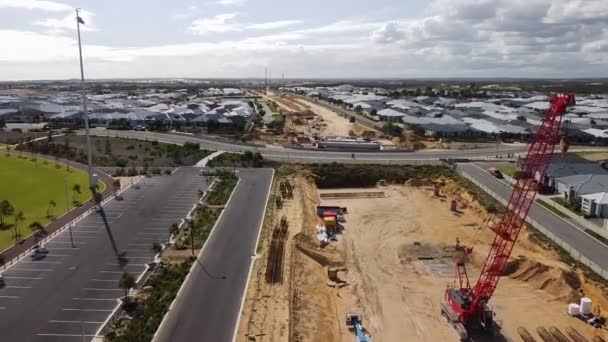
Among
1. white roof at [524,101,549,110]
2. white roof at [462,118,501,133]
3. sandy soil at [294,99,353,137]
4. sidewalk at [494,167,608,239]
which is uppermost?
white roof at [524,101,549,110]

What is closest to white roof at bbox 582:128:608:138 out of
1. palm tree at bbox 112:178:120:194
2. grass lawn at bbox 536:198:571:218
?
grass lawn at bbox 536:198:571:218

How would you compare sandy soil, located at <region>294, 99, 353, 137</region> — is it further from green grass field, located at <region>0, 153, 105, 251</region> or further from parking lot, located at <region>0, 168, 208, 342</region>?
parking lot, located at <region>0, 168, 208, 342</region>

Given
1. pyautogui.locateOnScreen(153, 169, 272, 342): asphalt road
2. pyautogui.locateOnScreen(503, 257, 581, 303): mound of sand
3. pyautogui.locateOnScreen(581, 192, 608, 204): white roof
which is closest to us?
pyautogui.locateOnScreen(153, 169, 272, 342): asphalt road

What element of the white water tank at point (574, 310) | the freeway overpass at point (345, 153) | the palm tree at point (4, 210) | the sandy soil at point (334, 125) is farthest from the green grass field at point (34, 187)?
the sandy soil at point (334, 125)

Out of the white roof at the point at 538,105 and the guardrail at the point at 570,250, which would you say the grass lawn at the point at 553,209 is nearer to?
the guardrail at the point at 570,250

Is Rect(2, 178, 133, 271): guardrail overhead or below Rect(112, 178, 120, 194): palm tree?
below

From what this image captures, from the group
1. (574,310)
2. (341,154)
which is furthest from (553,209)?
(341,154)
